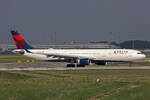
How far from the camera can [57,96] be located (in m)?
27.1

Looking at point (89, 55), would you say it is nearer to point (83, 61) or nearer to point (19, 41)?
point (83, 61)

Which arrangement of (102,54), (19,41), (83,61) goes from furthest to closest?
(19,41), (102,54), (83,61)

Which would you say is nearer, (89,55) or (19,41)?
(89,55)

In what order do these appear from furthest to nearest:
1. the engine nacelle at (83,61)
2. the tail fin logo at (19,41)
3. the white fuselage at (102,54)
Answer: the tail fin logo at (19,41) → the white fuselage at (102,54) → the engine nacelle at (83,61)

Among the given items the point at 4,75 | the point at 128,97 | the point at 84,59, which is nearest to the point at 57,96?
the point at 128,97

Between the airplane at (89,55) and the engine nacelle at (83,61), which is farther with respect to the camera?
the airplane at (89,55)

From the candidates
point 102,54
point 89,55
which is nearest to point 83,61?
point 89,55

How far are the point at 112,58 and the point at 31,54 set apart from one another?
19398 mm

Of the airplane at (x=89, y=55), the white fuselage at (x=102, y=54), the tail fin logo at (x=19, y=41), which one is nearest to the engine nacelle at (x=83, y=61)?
the airplane at (x=89, y=55)


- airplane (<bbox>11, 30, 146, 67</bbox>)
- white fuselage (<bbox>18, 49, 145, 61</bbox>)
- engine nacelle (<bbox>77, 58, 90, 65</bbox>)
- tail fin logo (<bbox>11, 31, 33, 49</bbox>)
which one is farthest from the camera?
tail fin logo (<bbox>11, 31, 33, 49</bbox>)

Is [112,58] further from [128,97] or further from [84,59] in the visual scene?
[128,97]

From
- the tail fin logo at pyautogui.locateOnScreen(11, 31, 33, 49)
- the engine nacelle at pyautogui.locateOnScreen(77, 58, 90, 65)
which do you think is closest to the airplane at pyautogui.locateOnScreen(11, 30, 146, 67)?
the engine nacelle at pyautogui.locateOnScreen(77, 58, 90, 65)

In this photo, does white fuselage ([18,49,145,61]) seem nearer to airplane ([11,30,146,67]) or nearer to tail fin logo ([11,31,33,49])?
airplane ([11,30,146,67])

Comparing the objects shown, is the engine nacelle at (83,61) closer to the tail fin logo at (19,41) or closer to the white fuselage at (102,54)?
the white fuselage at (102,54)
